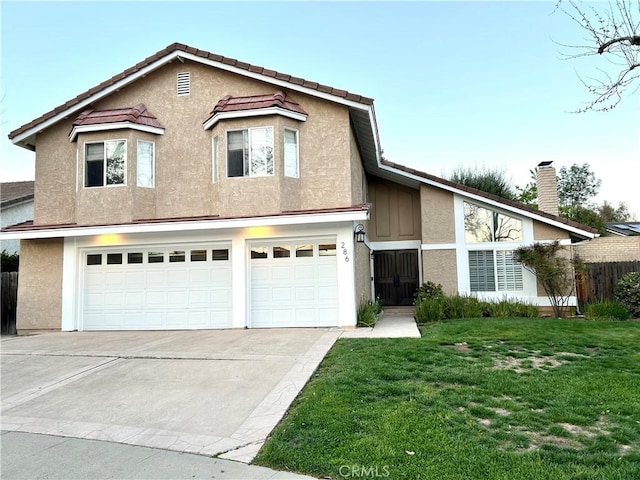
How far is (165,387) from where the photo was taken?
635 cm

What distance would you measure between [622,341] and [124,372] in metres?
9.49

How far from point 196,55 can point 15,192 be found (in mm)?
14590

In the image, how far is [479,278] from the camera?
1383 cm

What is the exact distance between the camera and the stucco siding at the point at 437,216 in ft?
46.2

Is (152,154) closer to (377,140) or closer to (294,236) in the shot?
Result: (294,236)

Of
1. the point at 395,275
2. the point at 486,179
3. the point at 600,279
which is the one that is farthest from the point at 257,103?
the point at 486,179

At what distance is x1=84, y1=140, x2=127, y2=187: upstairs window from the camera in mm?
12047

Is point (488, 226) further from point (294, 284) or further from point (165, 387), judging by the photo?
point (165, 387)

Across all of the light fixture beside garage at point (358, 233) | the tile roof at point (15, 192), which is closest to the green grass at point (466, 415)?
the light fixture beside garage at point (358, 233)

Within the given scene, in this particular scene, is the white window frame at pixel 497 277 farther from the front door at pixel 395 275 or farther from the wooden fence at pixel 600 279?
the front door at pixel 395 275

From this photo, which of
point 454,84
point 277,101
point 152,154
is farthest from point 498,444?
point 454,84

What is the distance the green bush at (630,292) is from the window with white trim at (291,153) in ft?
34.8

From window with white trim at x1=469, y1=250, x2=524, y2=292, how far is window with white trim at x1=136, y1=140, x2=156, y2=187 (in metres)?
10.2

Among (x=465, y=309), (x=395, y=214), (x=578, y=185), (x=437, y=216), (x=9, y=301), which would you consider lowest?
(x=465, y=309)
